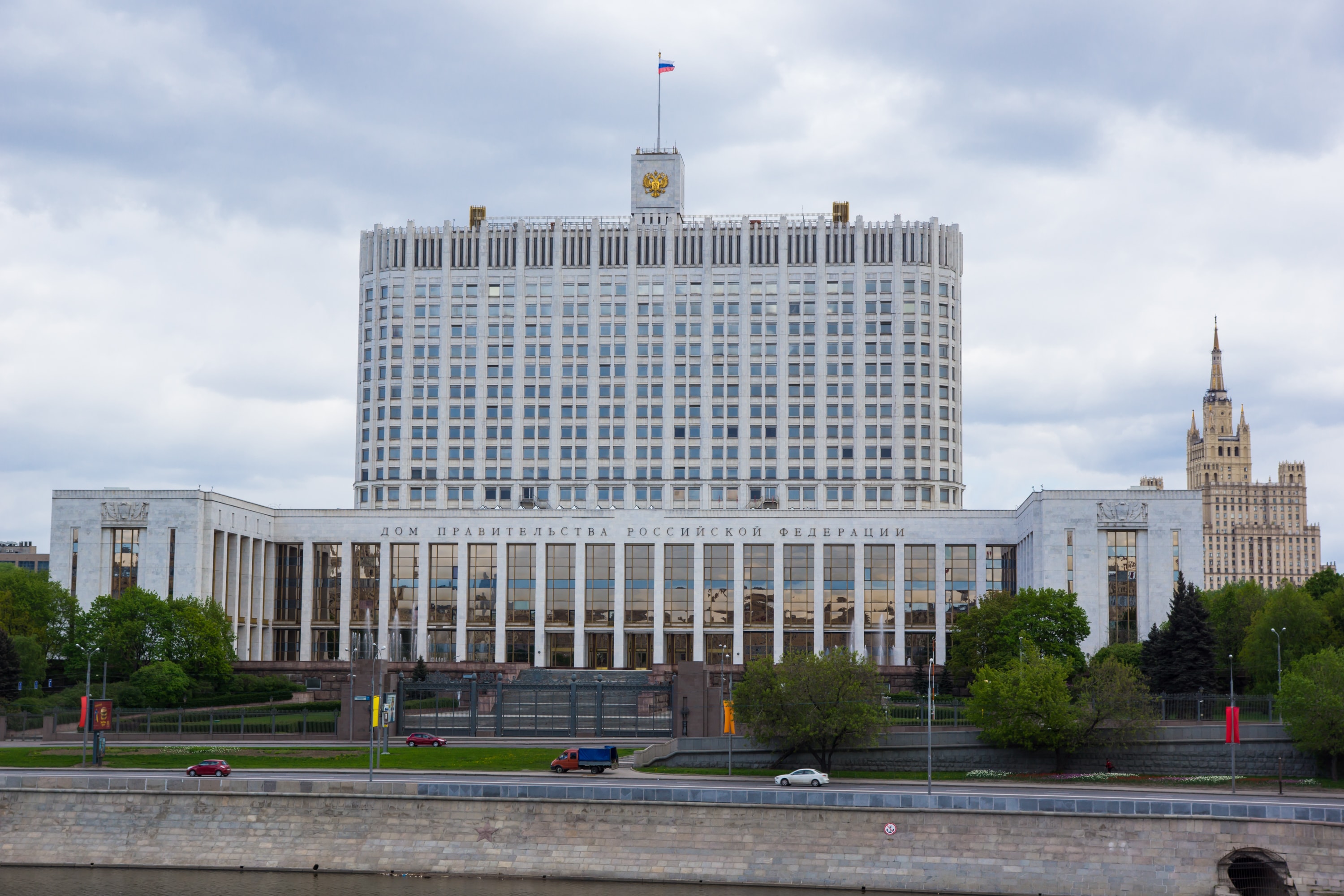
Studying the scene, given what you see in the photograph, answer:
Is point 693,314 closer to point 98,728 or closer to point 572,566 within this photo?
point 572,566

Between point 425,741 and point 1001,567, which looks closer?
point 425,741

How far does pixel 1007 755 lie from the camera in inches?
3105

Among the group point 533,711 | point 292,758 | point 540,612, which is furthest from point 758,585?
point 292,758

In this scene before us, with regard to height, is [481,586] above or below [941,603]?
above

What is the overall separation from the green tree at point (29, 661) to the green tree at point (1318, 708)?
84490 mm

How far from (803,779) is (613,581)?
78.3m

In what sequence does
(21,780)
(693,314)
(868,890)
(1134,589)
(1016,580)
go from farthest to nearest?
1. (693,314)
2. (1016,580)
3. (1134,589)
4. (21,780)
5. (868,890)

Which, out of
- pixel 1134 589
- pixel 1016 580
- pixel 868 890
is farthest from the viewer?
pixel 1016 580

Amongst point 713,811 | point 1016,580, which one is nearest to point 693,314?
point 1016,580

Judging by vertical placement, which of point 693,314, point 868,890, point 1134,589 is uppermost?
point 693,314

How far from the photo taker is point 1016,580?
144 m

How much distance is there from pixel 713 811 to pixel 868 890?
696 cm

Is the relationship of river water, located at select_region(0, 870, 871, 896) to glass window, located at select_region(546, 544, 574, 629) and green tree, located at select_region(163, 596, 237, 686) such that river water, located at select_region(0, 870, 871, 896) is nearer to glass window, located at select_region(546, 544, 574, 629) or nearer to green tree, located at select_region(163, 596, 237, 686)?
green tree, located at select_region(163, 596, 237, 686)

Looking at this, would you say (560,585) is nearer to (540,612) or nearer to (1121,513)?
(540,612)
